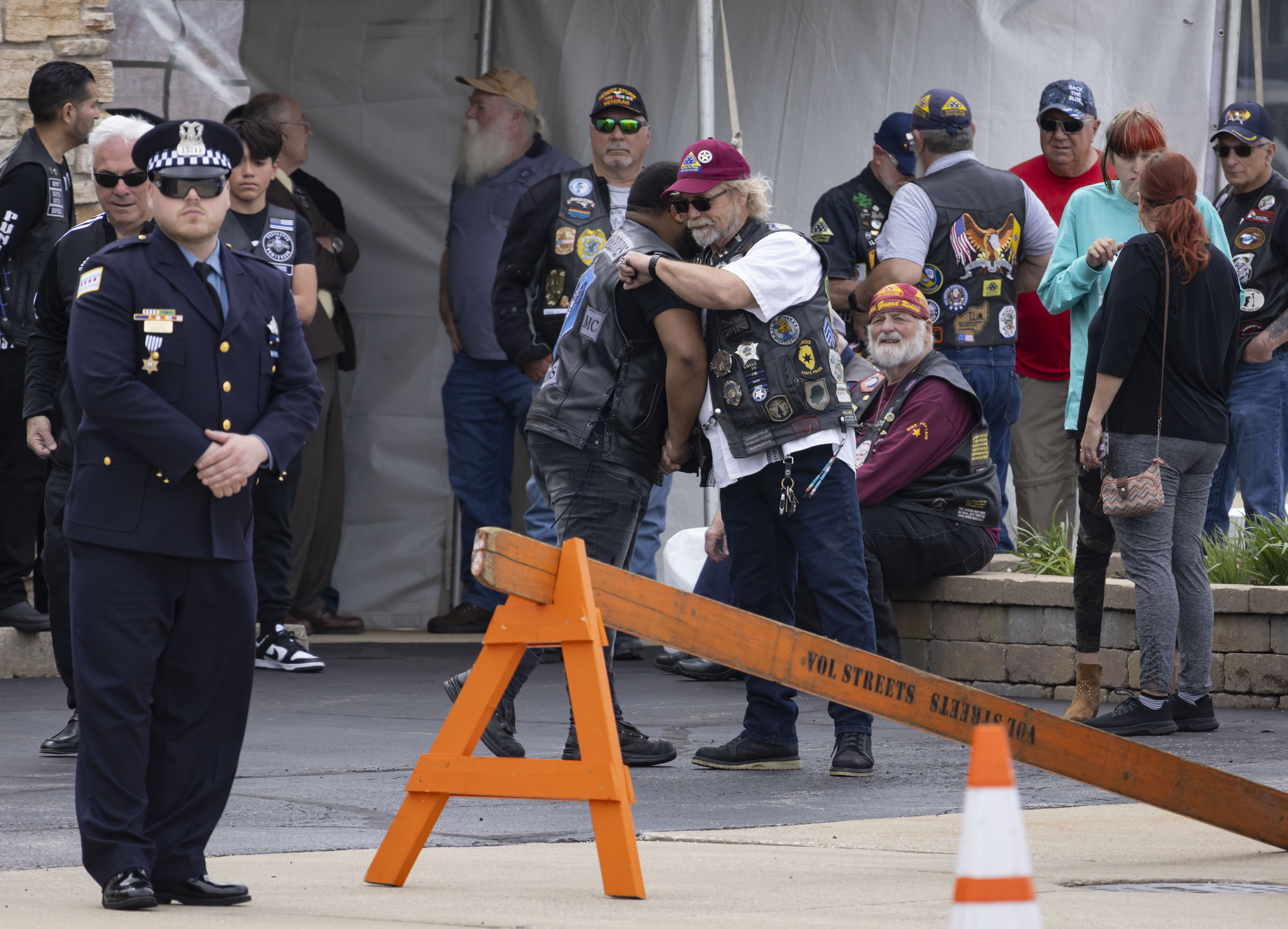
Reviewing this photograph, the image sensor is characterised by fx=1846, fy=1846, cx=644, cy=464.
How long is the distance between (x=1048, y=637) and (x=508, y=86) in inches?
159

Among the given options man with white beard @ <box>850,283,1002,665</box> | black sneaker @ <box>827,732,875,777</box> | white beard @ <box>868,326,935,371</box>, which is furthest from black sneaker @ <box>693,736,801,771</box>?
white beard @ <box>868,326,935,371</box>

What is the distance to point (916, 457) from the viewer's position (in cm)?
749

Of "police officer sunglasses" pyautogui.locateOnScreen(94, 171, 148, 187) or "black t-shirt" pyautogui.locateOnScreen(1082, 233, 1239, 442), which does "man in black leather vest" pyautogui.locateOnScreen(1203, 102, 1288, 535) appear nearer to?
"black t-shirt" pyautogui.locateOnScreen(1082, 233, 1239, 442)

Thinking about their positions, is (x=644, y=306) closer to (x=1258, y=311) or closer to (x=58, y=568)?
(x=58, y=568)

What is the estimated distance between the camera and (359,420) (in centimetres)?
1038

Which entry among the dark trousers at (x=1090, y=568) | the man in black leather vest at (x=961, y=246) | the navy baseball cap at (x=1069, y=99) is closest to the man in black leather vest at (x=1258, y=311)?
the navy baseball cap at (x=1069, y=99)

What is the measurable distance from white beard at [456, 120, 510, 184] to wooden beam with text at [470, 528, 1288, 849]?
6044 mm

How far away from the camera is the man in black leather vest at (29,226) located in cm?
754

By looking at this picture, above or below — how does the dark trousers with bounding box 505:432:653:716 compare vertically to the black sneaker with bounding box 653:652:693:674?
above

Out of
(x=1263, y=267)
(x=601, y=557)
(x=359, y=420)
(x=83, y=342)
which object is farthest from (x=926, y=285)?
(x=83, y=342)

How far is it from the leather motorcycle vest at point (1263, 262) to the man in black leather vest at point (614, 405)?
3.27m

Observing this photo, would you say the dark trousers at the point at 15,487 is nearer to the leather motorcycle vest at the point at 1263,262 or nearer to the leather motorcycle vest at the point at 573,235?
the leather motorcycle vest at the point at 573,235

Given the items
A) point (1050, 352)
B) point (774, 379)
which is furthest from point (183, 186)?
point (1050, 352)

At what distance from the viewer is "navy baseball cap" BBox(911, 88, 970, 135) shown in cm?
802
